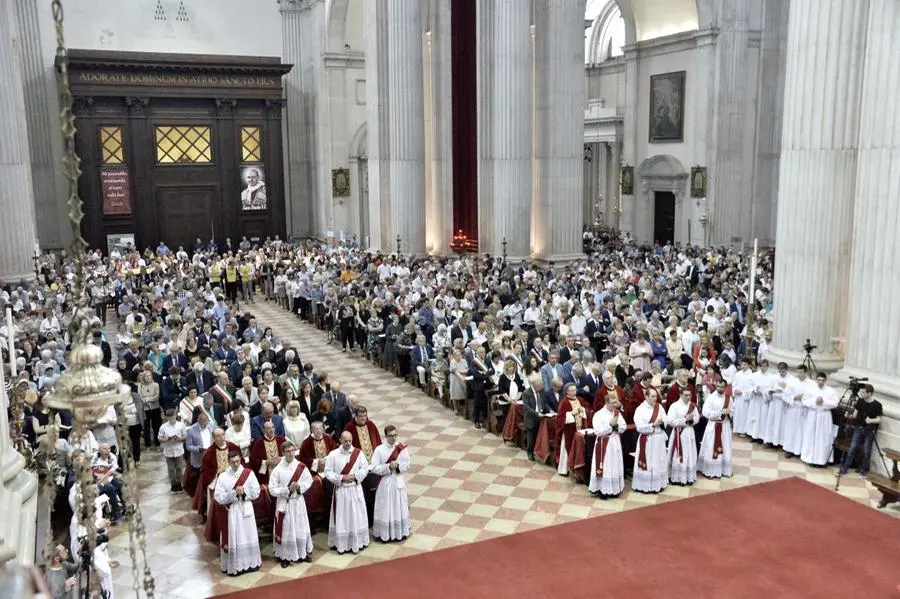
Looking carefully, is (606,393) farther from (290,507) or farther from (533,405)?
(290,507)

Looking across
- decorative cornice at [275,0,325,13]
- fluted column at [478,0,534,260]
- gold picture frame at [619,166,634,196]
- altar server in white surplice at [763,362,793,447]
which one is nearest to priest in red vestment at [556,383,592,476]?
altar server in white surplice at [763,362,793,447]

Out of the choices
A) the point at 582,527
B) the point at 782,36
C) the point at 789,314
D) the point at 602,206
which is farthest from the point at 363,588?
the point at 602,206

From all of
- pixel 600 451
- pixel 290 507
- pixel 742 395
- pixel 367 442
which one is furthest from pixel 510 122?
pixel 290 507

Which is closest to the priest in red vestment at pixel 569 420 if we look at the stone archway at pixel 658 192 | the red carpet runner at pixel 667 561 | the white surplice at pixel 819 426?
the red carpet runner at pixel 667 561

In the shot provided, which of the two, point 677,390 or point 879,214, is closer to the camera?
point 879,214

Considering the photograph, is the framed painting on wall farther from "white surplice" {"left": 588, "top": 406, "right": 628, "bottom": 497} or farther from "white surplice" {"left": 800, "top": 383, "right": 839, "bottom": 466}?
"white surplice" {"left": 588, "top": 406, "right": 628, "bottom": 497}

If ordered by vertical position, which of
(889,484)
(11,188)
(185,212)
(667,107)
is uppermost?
(667,107)

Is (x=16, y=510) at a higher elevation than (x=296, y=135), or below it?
below

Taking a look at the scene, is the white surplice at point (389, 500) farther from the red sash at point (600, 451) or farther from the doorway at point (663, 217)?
the doorway at point (663, 217)

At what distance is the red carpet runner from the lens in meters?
8.32

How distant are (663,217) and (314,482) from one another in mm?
24613

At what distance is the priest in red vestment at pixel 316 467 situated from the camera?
9.78 meters

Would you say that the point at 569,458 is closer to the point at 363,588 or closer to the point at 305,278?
the point at 363,588

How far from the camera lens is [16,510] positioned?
6.06m
